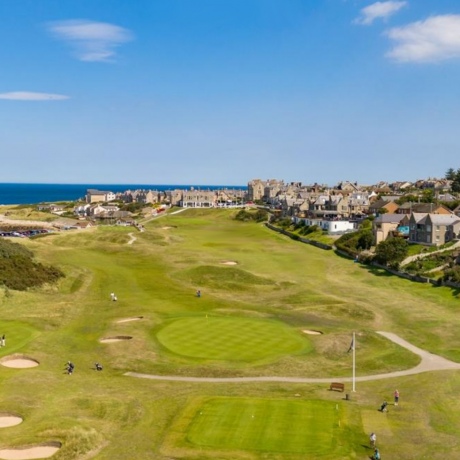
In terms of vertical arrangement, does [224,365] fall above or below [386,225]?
below

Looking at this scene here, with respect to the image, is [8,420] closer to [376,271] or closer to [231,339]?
[231,339]

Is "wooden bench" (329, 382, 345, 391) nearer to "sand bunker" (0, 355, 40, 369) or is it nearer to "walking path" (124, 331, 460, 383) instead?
"walking path" (124, 331, 460, 383)

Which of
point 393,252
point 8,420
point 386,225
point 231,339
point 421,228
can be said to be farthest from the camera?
point 386,225

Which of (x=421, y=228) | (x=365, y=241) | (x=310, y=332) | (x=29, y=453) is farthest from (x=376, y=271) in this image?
(x=29, y=453)

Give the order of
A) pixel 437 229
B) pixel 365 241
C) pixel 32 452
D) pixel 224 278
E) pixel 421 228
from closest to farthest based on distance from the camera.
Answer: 1. pixel 32 452
2. pixel 224 278
3. pixel 437 229
4. pixel 421 228
5. pixel 365 241

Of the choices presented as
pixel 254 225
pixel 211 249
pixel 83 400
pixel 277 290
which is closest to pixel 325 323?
pixel 277 290

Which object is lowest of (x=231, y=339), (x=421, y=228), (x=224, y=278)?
(x=231, y=339)

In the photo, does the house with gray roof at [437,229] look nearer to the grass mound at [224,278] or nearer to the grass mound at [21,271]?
the grass mound at [224,278]
